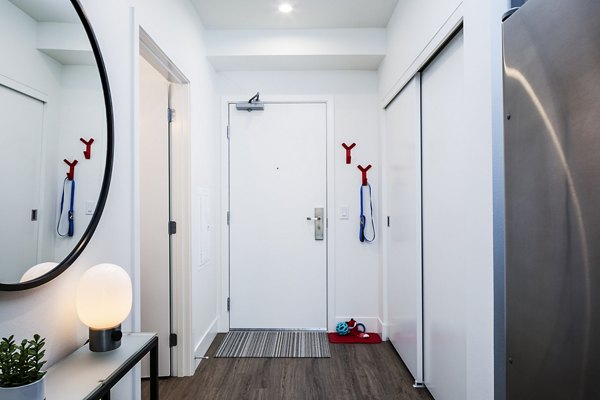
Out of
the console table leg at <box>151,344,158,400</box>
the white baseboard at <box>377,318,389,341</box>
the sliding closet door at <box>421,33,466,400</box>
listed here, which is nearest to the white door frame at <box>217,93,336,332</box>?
the white baseboard at <box>377,318,389,341</box>

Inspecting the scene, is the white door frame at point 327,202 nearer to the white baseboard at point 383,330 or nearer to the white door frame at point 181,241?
the white baseboard at point 383,330

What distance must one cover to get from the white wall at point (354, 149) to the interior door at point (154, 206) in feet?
2.62

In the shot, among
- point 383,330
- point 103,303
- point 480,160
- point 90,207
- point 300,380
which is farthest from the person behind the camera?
point 383,330

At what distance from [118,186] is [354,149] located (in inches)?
82.2

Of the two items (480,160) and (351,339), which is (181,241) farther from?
(480,160)

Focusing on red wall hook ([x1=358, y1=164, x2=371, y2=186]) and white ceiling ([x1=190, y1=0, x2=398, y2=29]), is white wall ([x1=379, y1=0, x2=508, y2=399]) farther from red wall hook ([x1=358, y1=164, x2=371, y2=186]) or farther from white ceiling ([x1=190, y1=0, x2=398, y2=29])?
red wall hook ([x1=358, y1=164, x2=371, y2=186])

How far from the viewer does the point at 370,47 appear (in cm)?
273

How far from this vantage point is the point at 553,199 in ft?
2.28

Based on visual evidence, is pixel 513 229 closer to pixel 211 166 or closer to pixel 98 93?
pixel 98 93

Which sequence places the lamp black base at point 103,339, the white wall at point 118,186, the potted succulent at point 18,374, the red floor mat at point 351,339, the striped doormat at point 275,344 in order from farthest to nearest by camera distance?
the red floor mat at point 351,339, the striped doormat at point 275,344, the lamp black base at point 103,339, the white wall at point 118,186, the potted succulent at point 18,374

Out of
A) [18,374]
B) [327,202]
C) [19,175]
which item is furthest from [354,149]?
[18,374]

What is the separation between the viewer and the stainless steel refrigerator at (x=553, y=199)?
61cm

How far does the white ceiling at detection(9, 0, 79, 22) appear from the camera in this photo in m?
0.95

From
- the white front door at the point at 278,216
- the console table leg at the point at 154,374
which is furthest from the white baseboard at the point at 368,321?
the console table leg at the point at 154,374
